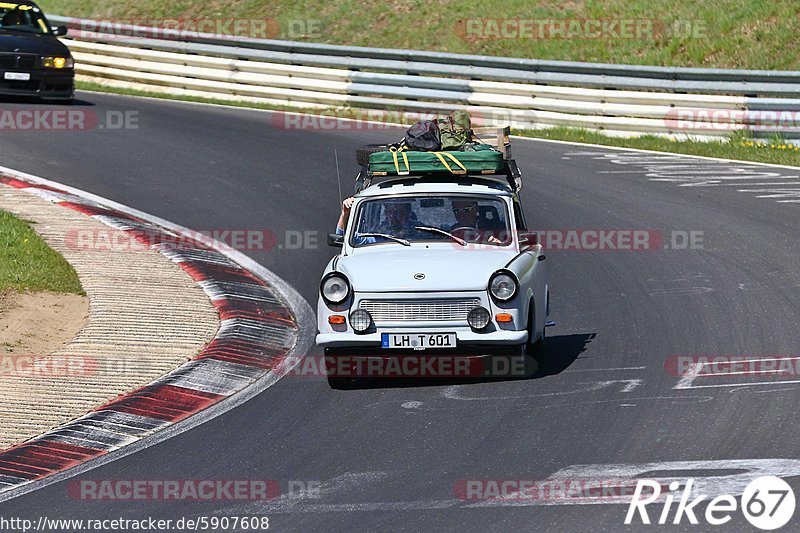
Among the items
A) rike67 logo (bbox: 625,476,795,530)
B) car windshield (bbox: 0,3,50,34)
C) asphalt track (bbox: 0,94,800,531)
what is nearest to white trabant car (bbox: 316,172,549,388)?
asphalt track (bbox: 0,94,800,531)

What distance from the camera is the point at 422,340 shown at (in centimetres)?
1022

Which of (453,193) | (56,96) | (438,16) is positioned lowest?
(453,193)

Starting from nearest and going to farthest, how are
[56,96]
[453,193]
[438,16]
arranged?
[453,193] < [56,96] < [438,16]

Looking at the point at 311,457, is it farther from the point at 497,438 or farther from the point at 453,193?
the point at 453,193

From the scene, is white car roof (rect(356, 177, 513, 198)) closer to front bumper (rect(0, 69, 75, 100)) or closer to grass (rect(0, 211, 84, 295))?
grass (rect(0, 211, 84, 295))

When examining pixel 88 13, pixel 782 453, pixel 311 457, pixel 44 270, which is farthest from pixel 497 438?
pixel 88 13

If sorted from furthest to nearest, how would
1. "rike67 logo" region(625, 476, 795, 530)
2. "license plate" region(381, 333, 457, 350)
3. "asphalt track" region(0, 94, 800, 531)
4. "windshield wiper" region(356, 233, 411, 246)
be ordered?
1. "windshield wiper" region(356, 233, 411, 246)
2. "license plate" region(381, 333, 457, 350)
3. "asphalt track" region(0, 94, 800, 531)
4. "rike67 logo" region(625, 476, 795, 530)

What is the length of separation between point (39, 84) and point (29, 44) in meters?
0.73

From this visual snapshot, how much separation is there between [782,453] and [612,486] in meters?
1.25

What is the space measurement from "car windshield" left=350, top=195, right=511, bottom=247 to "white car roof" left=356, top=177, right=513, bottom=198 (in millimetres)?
63

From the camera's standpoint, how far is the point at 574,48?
25.6 meters

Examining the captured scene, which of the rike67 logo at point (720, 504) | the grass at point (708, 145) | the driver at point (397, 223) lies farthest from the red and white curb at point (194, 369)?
the grass at point (708, 145)

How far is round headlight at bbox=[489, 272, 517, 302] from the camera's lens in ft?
33.8

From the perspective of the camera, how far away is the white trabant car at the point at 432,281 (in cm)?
1029
